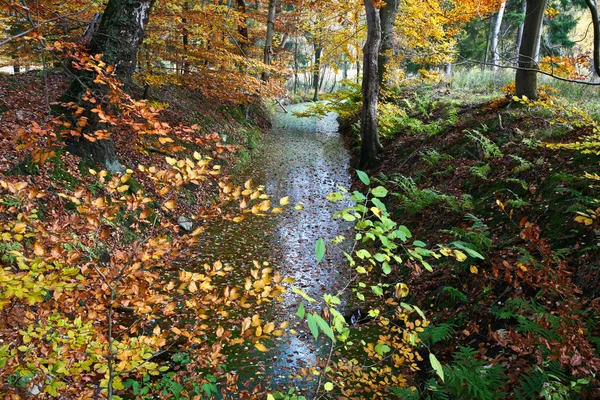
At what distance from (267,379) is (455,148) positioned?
280 inches

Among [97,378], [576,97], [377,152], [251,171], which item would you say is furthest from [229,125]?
[97,378]

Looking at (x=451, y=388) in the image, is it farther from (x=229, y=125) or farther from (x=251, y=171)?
(x=229, y=125)

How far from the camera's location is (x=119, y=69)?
648 centimetres

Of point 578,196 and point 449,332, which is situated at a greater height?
point 578,196

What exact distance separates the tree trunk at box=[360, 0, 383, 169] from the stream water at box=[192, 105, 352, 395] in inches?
48.9

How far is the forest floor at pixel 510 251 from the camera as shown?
9.84 ft

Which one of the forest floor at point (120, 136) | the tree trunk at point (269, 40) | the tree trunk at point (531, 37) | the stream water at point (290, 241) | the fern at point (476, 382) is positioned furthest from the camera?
the tree trunk at point (269, 40)

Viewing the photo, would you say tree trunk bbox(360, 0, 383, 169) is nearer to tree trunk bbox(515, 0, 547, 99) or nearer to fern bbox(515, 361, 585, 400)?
tree trunk bbox(515, 0, 547, 99)

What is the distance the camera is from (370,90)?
10.7m

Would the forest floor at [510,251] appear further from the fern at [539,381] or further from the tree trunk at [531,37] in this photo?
the tree trunk at [531,37]

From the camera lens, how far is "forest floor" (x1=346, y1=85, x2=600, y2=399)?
2998 millimetres

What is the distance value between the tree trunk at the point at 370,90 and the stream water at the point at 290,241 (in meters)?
1.24

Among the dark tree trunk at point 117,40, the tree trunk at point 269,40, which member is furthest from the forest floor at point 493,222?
the tree trunk at point 269,40

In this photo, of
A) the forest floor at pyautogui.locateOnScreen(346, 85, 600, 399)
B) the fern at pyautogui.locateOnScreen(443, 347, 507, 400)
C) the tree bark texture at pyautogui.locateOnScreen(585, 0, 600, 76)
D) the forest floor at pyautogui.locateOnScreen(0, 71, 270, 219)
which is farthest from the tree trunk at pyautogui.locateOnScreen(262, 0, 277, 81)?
the fern at pyautogui.locateOnScreen(443, 347, 507, 400)
